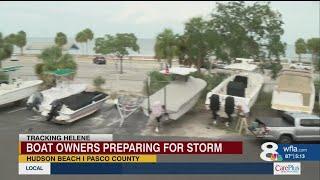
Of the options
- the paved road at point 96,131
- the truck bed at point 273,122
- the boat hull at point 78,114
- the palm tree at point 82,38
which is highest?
the palm tree at point 82,38

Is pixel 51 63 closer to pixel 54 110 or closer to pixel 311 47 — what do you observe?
pixel 54 110

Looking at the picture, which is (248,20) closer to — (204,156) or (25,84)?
(25,84)

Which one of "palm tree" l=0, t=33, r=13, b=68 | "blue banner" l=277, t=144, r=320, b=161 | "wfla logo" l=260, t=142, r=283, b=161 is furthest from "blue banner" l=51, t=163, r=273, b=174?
"palm tree" l=0, t=33, r=13, b=68

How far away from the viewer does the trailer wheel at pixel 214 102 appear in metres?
11.3

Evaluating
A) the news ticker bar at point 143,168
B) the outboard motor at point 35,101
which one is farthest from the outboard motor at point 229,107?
the outboard motor at point 35,101

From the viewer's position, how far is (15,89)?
38.4 ft

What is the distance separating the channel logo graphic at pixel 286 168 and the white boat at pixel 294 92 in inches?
168

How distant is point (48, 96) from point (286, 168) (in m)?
7.02

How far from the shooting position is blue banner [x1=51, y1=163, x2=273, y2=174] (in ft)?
20.8

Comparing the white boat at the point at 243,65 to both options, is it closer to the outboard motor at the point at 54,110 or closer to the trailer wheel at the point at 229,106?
the trailer wheel at the point at 229,106

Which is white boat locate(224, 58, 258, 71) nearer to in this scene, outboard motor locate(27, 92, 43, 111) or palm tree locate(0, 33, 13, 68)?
outboard motor locate(27, 92, 43, 111)

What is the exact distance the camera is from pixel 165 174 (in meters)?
6.73

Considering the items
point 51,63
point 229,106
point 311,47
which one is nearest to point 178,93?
point 229,106

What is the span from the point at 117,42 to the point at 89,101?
1178cm
